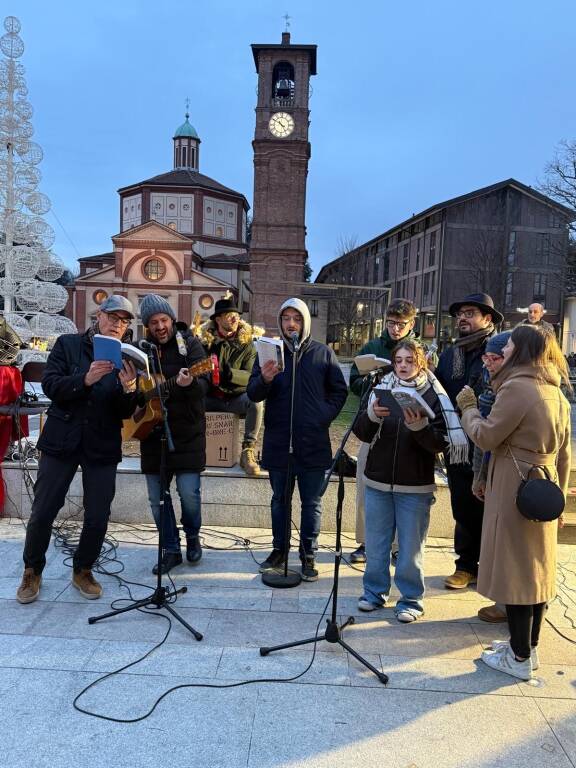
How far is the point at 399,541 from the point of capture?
3.72m

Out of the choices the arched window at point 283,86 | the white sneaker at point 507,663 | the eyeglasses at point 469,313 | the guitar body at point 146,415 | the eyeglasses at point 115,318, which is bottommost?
the white sneaker at point 507,663

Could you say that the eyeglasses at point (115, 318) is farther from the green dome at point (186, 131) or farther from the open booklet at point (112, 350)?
the green dome at point (186, 131)

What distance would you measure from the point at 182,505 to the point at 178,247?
46.1 m

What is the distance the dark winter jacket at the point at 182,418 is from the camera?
164 inches

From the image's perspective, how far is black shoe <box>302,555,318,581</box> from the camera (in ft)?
14.1

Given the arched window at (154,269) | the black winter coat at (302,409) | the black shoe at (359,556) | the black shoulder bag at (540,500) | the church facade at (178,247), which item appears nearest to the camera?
the black shoulder bag at (540,500)

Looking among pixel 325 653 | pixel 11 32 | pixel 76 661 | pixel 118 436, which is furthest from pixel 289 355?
pixel 11 32

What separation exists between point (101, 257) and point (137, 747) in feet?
200

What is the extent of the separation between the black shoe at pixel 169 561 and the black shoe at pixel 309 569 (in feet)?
3.27

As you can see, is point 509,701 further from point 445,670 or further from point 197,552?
point 197,552

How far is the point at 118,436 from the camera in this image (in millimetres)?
3861

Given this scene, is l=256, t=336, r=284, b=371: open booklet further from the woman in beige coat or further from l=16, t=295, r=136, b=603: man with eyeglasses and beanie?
the woman in beige coat

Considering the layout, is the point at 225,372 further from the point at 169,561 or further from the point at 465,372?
the point at 465,372

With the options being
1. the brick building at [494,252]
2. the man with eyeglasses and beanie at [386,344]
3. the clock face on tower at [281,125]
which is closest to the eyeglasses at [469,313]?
the man with eyeglasses and beanie at [386,344]
